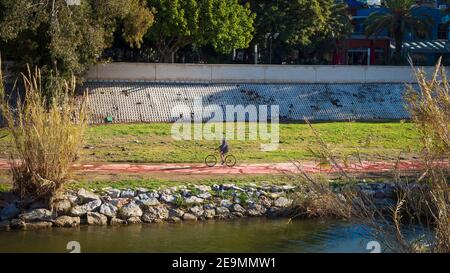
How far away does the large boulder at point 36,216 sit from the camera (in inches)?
717

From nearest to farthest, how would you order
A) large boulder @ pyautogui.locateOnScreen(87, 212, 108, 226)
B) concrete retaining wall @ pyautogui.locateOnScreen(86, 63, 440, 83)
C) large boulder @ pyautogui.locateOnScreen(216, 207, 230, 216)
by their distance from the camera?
large boulder @ pyautogui.locateOnScreen(87, 212, 108, 226)
large boulder @ pyautogui.locateOnScreen(216, 207, 230, 216)
concrete retaining wall @ pyautogui.locateOnScreen(86, 63, 440, 83)

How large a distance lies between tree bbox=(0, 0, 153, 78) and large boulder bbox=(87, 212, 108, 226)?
12.2 metres

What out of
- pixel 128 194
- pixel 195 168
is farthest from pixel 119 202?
pixel 195 168

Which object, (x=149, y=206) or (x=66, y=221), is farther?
(x=149, y=206)

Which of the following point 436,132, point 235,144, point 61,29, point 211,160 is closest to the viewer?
point 436,132

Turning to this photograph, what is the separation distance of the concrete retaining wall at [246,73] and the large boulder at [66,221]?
19.3 m

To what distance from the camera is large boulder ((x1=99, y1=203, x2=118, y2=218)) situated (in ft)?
61.7

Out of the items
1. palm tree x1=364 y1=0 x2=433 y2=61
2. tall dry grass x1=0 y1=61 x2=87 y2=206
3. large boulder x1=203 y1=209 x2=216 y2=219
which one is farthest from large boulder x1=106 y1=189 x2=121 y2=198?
palm tree x1=364 y1=0 x2=433 y2=61

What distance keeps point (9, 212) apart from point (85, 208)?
2113 millimetres

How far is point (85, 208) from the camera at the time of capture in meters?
18.8

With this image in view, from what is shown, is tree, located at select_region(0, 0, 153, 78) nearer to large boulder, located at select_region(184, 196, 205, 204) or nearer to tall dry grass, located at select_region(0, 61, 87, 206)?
tall dry grass, located at select_region(0, 61, 87, 206)

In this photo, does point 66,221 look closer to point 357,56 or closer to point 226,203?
point 226,203

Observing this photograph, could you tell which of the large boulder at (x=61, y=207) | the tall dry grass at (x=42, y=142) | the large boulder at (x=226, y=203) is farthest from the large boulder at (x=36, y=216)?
the large boulder at (x=226, y=203)

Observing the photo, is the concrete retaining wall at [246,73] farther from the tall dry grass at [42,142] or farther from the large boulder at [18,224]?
the large boulder at [18,224]
